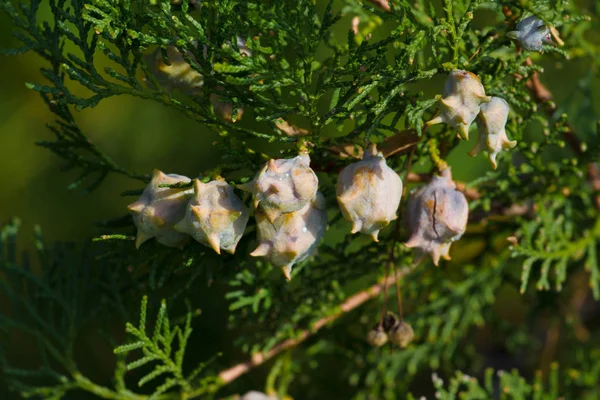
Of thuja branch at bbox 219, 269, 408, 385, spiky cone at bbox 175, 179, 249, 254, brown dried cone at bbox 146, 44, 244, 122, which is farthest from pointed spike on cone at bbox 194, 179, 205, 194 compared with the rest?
thuja branch at bbox 219, 269, 408, 385

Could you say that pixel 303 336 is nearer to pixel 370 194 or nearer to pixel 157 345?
pixel 157 345

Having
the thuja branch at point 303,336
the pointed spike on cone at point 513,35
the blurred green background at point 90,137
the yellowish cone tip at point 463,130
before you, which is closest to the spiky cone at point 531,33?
the pointed spike on cone at point 513,35

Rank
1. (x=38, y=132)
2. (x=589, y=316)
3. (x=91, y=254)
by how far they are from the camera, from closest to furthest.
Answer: (x=91, y=254) → (x=589, y=316) → (x=38, y=132)

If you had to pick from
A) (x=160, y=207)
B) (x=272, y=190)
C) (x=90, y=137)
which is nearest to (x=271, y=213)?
(x=272, y=190)

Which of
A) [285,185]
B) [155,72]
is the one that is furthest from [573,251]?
[155,72]

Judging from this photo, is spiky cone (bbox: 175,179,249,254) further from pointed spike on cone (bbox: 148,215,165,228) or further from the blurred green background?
the blurred green background

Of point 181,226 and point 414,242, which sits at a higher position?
point 181,226

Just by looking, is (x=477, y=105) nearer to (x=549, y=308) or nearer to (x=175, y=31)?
(x=175, y=31)
